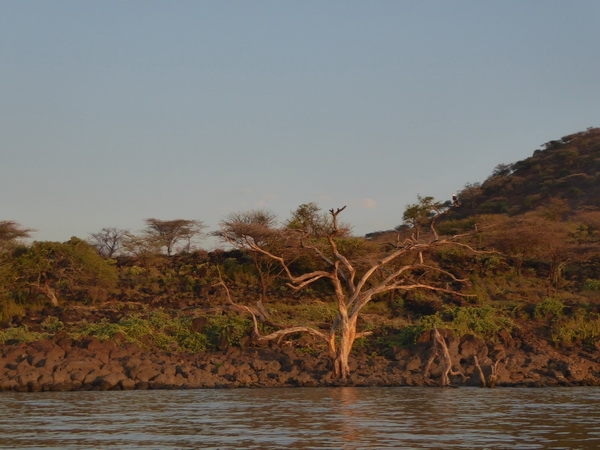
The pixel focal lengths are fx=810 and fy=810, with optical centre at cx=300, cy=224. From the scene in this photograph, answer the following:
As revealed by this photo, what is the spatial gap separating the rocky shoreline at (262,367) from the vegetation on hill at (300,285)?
138 centimetres

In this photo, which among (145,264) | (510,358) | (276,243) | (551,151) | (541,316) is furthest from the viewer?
(551,151)

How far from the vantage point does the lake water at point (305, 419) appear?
14.0m

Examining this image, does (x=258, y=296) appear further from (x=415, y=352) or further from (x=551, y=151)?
(x=551, y=151)

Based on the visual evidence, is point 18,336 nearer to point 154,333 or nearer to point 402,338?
point 154,333

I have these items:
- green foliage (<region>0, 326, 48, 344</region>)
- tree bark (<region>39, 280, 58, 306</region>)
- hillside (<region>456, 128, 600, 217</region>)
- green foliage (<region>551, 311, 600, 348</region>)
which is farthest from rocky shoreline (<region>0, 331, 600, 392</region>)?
hillside (<region>456, 128, 600, 217</region>)

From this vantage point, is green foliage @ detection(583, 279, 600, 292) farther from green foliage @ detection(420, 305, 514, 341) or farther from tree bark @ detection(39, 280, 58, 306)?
tree bark @ detection(39, 280, 58, 306)

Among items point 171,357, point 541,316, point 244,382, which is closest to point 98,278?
point 171,357

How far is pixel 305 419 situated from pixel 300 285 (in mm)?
9465

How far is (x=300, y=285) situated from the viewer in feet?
86.4

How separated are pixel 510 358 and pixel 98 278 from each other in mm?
22563

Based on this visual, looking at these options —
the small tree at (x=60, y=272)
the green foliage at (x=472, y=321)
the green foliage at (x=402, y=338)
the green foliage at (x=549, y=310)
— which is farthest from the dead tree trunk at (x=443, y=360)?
the small tree at (x=60, y=272)

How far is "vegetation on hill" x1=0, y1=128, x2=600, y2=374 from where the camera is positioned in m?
31.0

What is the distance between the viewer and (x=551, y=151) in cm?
10975

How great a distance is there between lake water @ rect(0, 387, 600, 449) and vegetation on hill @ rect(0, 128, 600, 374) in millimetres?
4464
